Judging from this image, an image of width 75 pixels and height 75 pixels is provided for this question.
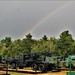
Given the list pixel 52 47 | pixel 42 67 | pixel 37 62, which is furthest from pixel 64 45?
pixel 42 67

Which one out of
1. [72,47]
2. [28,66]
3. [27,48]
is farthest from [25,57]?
[27,48]

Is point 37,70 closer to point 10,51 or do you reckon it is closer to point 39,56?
point 39,56

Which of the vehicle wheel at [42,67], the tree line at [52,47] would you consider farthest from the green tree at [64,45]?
the vehicle wheel at [42,67]

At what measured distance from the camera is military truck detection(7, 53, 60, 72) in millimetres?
32156

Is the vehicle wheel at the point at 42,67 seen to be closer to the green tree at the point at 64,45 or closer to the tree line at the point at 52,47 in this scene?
the tree line at the point at 52,47

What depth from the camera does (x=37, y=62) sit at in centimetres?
3284

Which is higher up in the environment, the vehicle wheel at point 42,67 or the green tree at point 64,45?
the green tree at point 64,45

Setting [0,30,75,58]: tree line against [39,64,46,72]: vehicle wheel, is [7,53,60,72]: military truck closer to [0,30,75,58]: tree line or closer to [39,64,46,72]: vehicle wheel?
[39,64,46,72]: vehicle wheel

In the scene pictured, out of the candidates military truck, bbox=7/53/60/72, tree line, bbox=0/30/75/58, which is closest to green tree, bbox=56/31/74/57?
tree line, bbox=0/30/75/58

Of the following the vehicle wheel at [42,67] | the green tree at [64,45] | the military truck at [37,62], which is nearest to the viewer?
the vehicle wheel at [42,67]

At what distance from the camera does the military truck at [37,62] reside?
3216cm

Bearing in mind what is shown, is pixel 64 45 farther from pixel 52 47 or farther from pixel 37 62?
pixel 37 62

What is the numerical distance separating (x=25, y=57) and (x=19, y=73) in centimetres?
561

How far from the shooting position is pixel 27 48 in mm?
59656
